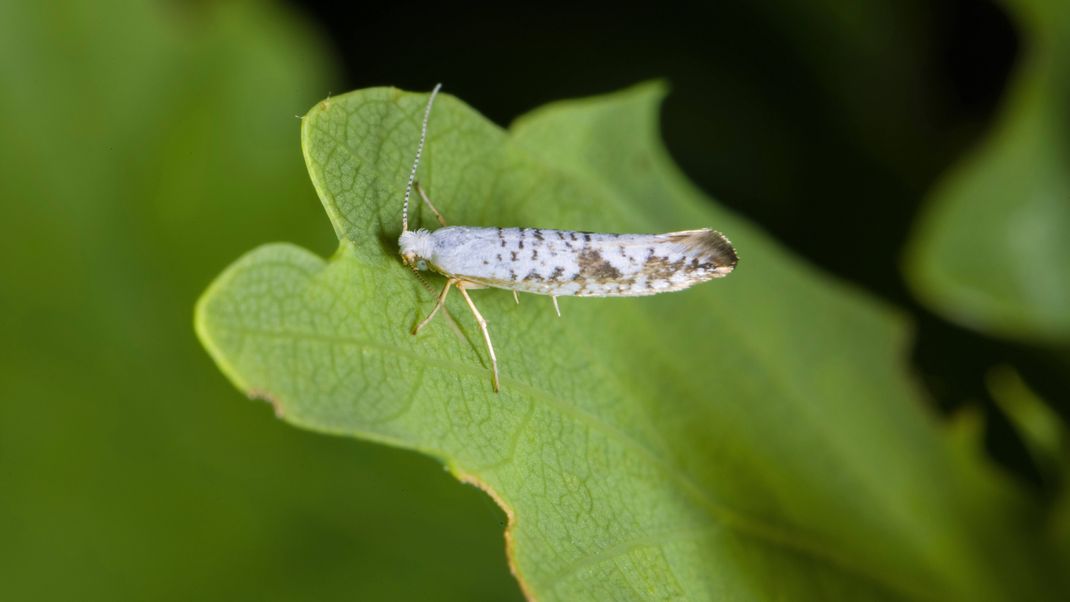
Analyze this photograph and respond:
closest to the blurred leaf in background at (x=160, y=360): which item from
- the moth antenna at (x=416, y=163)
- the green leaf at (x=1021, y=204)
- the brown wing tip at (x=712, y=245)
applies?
the brown wing tip at (x=712, y=245)

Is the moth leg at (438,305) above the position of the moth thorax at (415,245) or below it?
below

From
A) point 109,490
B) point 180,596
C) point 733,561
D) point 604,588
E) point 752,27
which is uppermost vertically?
point 752,27

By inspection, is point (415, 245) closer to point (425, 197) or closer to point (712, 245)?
point (425, 197)

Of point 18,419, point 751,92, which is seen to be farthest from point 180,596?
point 751,92

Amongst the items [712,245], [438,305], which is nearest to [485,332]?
[438,305]

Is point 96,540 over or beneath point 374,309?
beneath

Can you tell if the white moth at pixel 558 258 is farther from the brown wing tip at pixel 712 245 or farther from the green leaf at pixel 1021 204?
the green leaf at pixel 1021 204

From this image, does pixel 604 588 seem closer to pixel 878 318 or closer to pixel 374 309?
pixel 374 309
